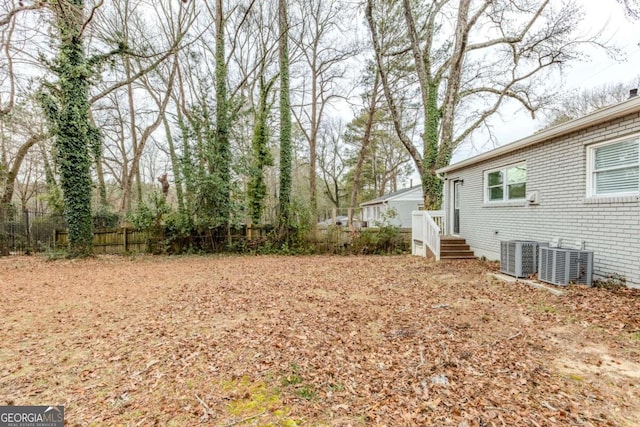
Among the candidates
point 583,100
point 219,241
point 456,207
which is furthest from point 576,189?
point 583,100

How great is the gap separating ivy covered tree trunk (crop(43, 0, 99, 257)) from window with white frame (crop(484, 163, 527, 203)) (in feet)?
41.2

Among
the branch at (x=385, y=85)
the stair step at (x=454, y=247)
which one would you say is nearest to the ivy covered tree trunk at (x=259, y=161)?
the branch at (x=385, y=85)

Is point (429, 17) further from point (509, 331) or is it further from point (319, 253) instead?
point (509, 331)

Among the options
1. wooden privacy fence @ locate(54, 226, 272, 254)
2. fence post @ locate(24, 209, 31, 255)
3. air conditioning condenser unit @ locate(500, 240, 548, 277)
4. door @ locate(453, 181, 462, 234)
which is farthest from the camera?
wooden privacy fence @ locate(54, 226, 272, 254)

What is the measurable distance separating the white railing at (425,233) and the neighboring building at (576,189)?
1.31 meters

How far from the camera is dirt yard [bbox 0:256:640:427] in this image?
219 centimetres

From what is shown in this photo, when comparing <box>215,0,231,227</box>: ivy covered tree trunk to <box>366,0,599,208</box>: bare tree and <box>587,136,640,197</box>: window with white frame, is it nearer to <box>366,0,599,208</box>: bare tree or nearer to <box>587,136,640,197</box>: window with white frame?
<box>366,0,599,208</box>: bare tree

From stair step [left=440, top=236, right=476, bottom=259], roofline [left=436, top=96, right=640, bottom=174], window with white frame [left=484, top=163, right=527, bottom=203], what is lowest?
stair step [left=440, top=236, right=476, bottom=259]

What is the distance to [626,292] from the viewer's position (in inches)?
183

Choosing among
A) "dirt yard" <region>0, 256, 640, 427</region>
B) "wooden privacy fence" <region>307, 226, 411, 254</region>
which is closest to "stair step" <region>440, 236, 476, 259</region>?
"wooden privacy fence" <region>307, 226, 411, 254</region>

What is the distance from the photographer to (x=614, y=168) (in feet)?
16.6

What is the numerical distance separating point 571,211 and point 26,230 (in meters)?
16.5

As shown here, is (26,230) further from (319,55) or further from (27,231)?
(319,55)

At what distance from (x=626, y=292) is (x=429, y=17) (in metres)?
12.2
